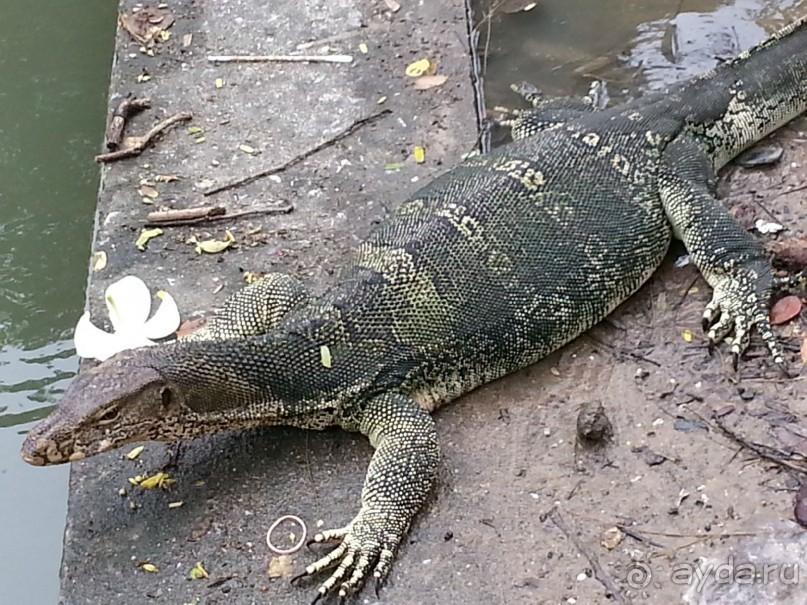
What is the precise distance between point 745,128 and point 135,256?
3.36m

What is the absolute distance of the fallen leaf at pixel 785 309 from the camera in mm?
4711

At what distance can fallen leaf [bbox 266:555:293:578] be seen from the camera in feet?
13.3

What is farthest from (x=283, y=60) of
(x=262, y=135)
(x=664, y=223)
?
(x=664, y=223)

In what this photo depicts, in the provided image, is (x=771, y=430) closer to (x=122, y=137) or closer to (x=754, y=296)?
(x=754, y=296)

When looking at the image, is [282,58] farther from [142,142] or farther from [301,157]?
[142,142]

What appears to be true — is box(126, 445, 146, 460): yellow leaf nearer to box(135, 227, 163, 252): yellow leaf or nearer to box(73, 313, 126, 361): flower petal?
box(73, 313, 126, 361): flower petal

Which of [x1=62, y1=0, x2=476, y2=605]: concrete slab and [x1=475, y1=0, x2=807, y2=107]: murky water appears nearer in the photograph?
[x1=62, y1=0, x2=476, y2=605]: concrete slab

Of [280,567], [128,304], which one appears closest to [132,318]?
[128,304]

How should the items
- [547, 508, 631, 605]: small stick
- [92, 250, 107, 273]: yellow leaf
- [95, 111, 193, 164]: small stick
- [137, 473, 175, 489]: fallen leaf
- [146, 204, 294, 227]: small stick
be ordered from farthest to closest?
1. [95, 111, 193, 164]: small stick
2. [146, 204, 294, 227]: small stick
3. [92, 250, 107, 273]: yellow leaf
4. [137, 473, 175, 489]: fallen leaf
5. [547, 508, 631, 605]: small stick

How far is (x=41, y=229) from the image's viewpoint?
664 cm

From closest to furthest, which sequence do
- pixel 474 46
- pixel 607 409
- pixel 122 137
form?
pixel 607 409
pixel 122 137
pixel 474 46

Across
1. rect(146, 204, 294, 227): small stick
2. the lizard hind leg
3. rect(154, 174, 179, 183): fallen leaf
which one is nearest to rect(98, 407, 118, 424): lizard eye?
the lizard hind leg

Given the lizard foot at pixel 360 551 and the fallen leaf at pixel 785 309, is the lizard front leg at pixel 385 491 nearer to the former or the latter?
the lizard foot at pixel 360 551

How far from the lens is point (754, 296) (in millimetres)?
4695
